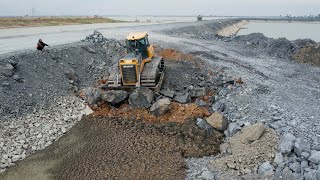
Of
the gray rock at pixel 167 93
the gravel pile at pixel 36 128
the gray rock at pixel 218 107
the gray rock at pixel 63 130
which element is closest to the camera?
the gravel pile at pixel 36 128

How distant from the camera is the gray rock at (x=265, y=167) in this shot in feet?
40.5

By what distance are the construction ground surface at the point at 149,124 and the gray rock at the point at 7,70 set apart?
0.06 metres

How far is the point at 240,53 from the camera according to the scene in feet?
102

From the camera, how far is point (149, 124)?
1606 centimetres

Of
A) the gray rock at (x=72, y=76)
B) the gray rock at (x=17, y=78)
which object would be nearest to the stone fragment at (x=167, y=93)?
the gray rock at (x=72, y=76)

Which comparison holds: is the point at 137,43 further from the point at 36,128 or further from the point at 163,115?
the point at 36,128

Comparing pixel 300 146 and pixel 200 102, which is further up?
pixel 200 102

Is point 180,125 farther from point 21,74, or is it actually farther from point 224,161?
point 21,74

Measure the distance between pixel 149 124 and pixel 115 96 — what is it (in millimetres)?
2539

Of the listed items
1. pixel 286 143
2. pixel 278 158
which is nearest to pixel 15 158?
pixel 278 158

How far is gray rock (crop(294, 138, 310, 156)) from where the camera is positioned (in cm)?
1261

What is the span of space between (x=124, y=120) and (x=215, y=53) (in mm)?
14891

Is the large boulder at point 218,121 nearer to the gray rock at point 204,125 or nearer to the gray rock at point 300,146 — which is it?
the gray rock at point 204,125

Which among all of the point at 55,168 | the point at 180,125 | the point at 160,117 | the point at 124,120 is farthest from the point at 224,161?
the point at 55,168
